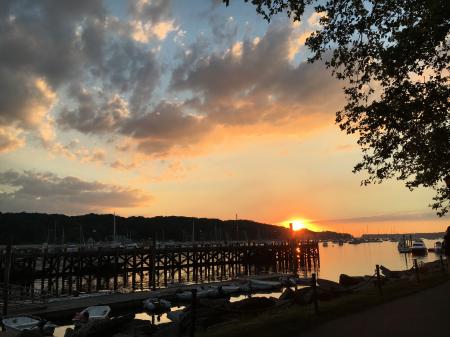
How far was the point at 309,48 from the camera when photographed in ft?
41.6

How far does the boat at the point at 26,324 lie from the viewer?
25.1 meters

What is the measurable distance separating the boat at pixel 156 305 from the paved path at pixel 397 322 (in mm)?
23063

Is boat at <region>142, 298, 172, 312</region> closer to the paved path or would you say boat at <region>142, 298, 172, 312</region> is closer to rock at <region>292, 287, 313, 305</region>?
rock at <region>292, 287, 313, 305</region>

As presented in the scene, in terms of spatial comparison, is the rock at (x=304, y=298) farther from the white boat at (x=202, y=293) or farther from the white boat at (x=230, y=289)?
the white boat at (x=230, y=289)

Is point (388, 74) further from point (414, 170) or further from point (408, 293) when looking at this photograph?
point (408, 293)

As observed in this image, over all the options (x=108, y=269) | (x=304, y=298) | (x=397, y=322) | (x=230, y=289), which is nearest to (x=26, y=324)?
(x=304, y=298)

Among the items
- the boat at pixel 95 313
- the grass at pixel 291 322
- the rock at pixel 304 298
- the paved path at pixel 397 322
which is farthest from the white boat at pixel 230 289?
the paved path at pixel 397 322

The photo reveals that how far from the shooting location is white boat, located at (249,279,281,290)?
1896 inches

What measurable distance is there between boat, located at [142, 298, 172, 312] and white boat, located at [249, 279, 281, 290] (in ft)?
50.1

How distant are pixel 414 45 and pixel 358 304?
8.76 m

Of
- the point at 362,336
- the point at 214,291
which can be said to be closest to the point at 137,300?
the point at 214,291

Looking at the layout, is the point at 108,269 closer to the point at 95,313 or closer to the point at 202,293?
the point at 202,293

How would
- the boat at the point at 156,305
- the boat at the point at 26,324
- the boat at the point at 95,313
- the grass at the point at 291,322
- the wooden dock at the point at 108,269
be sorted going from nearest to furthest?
the grass at the point at 291,322 < the boat at the point at 26,324 < the boat at the point at 95,313 < the boat at the point at 156,305 < the wooden dock at the point at 108,269

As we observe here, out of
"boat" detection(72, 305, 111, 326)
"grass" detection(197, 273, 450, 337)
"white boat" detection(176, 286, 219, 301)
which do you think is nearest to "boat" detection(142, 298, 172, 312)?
"boat" detection(72, 305, 111, 326)
